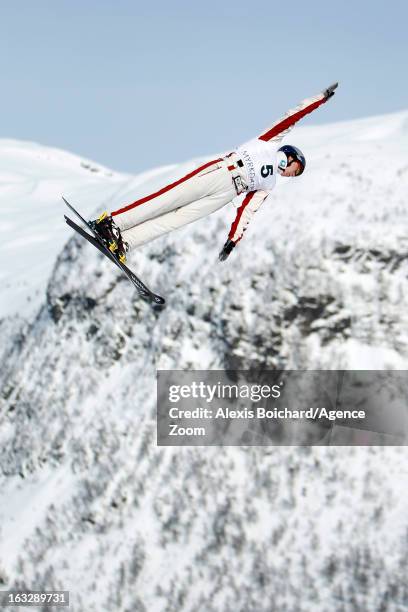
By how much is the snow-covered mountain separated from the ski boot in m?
23.3

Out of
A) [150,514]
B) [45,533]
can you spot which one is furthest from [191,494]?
[45,533]

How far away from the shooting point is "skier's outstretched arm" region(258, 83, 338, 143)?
43.3 ft

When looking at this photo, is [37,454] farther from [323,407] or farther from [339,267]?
[339,267]

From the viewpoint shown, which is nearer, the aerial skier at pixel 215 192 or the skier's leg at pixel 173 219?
the aerial skier at pixel 215 192

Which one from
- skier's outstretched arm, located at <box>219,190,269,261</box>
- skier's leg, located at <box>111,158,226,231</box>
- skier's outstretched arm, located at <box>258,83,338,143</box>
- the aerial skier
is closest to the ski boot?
the aerial skier

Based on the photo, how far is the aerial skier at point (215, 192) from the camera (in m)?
13.0

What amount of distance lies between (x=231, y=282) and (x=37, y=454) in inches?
512

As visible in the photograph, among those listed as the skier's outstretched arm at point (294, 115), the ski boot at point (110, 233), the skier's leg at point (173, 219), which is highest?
the skier's outstretched arm at point (294, 115)

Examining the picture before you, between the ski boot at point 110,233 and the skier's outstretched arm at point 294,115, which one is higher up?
the skier's outstretched arm at point 294,115

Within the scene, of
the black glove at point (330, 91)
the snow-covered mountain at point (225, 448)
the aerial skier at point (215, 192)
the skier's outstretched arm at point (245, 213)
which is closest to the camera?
the aerial skier at point (215, 192)

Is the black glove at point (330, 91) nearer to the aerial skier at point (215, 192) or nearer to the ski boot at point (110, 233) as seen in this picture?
the aerial skier at point (215, 192)

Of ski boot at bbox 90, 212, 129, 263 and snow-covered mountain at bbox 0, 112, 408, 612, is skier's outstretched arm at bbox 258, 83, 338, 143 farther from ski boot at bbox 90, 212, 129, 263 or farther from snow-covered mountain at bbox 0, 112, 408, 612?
snow-covered mountain at bbox 0, 112, 408, 612

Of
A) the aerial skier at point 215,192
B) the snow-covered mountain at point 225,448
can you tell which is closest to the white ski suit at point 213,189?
the aerial skier at point 215,192

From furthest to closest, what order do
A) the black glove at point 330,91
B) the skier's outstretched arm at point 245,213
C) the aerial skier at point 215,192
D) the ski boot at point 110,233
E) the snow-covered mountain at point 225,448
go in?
the snow-covered mountain at point 225,448, the skier's outstretched arm at point 245,213, the black glove at point 330,91, the aerial skier at point 215,192, the ski boot at point 110,233
